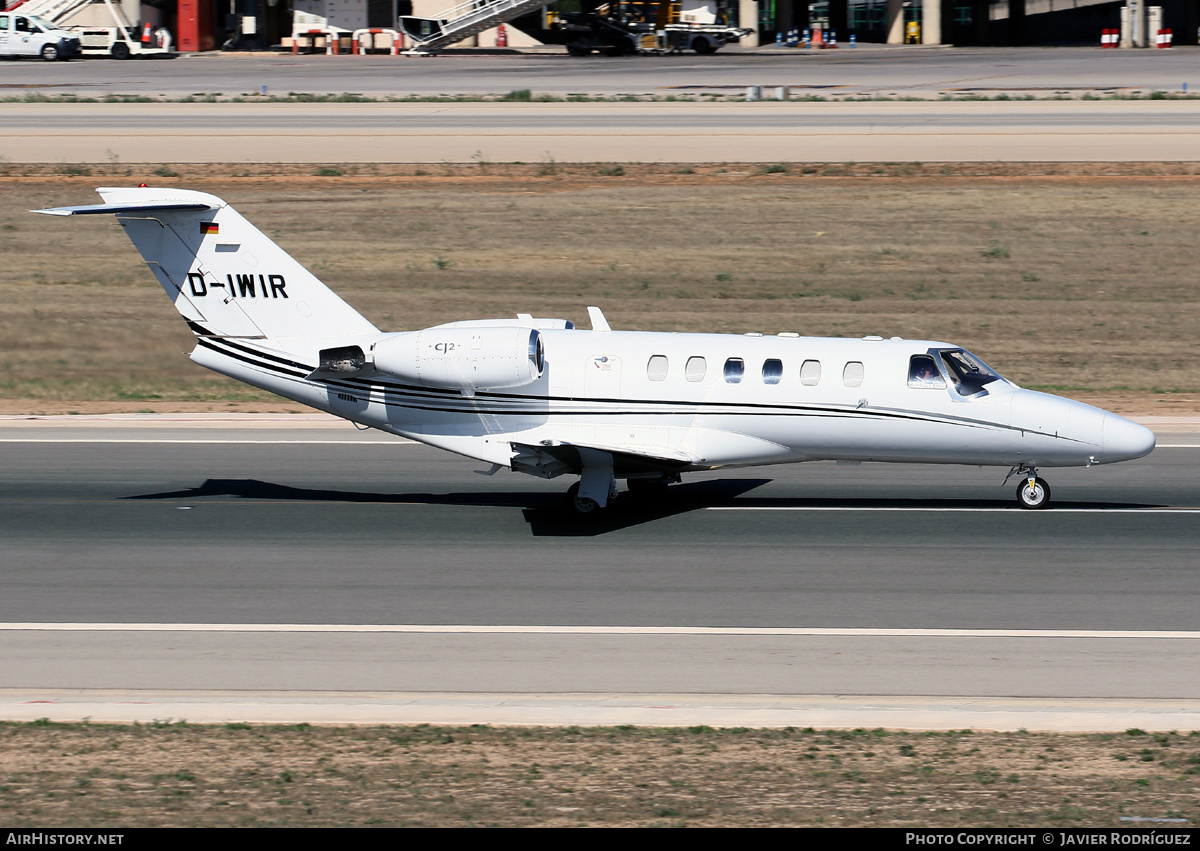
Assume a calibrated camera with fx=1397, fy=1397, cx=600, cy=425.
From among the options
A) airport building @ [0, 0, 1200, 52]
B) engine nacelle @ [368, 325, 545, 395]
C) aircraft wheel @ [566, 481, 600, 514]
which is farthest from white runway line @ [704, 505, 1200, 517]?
airport building @ [0, 0, 1200, 52]

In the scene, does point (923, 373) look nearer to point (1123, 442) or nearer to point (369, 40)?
point (1123, 442)

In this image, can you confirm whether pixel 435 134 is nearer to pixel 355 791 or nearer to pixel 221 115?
pixel 221 115

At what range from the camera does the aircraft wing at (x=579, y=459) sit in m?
18.7

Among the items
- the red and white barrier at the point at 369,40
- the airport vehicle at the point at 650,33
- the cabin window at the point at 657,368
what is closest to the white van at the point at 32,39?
the red and white barrier at the point at 369,40

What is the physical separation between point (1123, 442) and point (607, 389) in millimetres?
7086

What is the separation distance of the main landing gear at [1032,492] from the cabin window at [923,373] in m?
1.93

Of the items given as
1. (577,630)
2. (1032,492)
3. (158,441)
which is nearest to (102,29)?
(158,441)

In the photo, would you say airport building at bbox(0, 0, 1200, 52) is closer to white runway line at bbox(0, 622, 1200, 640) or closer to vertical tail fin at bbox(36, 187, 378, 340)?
vertical tail fin at bbox(36, 187, 378, 340)

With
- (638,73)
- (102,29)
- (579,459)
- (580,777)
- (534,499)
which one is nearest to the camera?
(580,777)

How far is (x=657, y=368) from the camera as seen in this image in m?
19.5

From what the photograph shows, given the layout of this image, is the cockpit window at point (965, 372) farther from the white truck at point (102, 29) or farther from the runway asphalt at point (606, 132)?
the white truck at point (102, 29)

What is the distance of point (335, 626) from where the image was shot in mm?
15141

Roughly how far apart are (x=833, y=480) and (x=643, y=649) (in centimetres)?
859

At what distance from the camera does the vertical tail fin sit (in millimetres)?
20172
